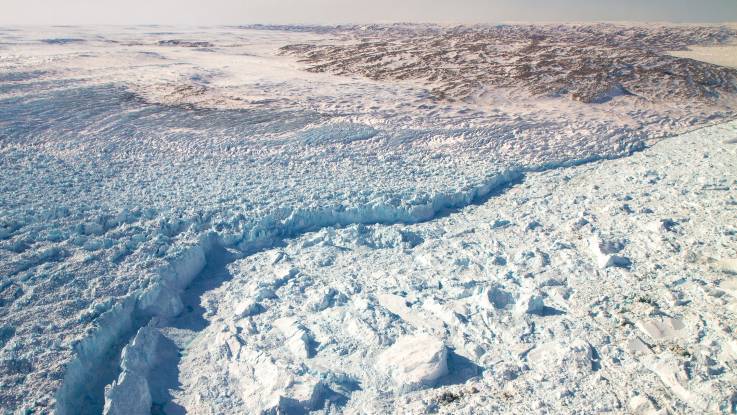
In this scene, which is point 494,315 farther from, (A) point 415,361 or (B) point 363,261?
(B) point 363,261

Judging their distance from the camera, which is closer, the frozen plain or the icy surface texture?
the icy surface texture

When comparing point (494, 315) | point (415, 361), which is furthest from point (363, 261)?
point (415, 361)

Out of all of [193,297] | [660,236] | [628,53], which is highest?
[628,53]

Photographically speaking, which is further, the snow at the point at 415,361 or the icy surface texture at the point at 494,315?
the snow at the point at 415,361

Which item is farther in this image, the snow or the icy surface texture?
the snow

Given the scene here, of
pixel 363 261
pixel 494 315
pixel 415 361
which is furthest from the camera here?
pixel 363 261

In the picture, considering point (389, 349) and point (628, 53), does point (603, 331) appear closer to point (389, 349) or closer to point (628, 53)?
point (389, 349)

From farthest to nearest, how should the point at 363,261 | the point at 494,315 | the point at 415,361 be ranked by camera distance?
the point at 363,261 < the point at 494,315 < the point at 415,361

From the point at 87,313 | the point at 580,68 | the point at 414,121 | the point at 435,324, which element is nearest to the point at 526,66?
the point at 580,68
